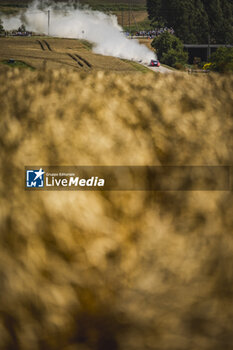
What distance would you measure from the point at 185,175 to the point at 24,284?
0.57 meters

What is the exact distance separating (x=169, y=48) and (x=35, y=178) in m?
1.31

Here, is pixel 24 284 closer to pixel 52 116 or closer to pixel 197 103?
pixel 52 116

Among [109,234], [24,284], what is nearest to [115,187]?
[109,234]

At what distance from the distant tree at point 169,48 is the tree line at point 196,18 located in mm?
109

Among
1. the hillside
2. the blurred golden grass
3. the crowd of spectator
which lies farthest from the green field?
the blurred golden grass

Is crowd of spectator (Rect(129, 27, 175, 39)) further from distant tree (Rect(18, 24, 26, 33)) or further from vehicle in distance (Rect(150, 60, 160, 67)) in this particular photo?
distant tree (Rect(18, 24, 26, 33))

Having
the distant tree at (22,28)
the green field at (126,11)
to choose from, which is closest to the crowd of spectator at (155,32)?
the green field at (126,11)

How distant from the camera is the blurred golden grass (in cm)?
95

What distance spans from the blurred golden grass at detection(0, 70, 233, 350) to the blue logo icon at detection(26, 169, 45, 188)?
3 centimetres

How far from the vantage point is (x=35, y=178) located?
936 millimetres

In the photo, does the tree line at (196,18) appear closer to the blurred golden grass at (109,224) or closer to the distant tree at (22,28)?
the distant tree at (22,28)

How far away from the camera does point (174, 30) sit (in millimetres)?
2062

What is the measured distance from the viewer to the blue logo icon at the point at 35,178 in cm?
93

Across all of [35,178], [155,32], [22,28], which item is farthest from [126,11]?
[35,178]
